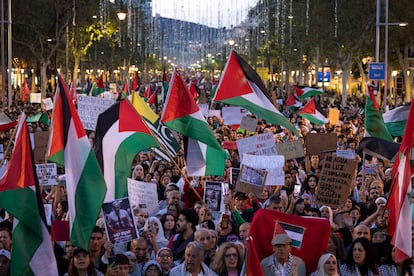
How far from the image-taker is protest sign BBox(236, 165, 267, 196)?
13227 millimetres

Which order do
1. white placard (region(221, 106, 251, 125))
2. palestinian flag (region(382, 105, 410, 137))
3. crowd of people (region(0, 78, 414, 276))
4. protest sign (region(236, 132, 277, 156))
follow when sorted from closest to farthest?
crowd of people (region(0, 78, 414, 276)) < protest sign (region(236, 132, 277, 156)) < palestinian flag (region(382, 105, 410, 137)) < white placard (region(221, 106, 251, 125))

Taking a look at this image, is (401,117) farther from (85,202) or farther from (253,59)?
(253,59)

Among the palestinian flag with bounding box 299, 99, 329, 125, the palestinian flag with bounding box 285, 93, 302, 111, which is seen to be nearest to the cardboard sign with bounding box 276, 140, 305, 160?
the palestinian flag with bounding box 299, 99, 329, 125

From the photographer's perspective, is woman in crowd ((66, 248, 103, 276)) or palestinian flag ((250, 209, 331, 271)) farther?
palestinian flag ((250, 209, 331, 271))

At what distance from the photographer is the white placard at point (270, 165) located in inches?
542

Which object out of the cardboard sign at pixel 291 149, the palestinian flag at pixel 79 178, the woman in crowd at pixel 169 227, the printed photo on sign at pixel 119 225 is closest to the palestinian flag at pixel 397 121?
the cardboard sign at pixel 291 149

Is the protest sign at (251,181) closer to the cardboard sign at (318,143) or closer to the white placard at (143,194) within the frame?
the white placard at (143,194)

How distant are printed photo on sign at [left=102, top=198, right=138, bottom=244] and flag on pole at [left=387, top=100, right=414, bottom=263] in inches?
94.9

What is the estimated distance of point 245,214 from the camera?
12578 millimetres

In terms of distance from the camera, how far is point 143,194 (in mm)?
11961

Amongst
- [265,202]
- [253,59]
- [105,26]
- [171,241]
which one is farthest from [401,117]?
[253,59]

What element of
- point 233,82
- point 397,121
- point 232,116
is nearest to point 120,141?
point 233,82

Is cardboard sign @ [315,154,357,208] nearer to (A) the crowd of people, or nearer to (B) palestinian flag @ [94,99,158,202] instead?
(A) the crowd of people

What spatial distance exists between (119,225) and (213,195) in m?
3.52
